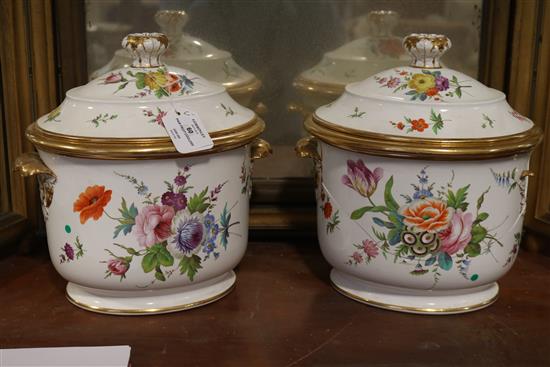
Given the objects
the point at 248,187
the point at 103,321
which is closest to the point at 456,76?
the point at 248,187

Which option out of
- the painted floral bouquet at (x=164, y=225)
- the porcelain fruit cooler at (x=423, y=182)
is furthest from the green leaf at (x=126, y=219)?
the porcelain fruit cooler at (x=423, y=182)

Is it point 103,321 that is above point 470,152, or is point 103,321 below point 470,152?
below

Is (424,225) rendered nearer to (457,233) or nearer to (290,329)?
(457,233)

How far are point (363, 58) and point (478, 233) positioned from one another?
0.38 m

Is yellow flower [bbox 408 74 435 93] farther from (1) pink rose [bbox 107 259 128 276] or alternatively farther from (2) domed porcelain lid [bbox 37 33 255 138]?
(1) pink rose [bbox 107 259 128 276]

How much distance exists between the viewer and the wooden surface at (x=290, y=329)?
99cm

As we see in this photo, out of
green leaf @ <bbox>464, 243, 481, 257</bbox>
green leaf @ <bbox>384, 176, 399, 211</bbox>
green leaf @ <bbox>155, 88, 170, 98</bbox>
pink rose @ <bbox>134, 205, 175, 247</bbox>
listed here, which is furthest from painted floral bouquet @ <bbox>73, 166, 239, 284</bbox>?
green leaf @ <bbox>464, 243, 481, 257</bbox>

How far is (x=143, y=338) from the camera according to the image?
1027 mm

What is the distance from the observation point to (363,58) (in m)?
1.30

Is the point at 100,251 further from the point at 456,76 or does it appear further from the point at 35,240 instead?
the point at 456,76

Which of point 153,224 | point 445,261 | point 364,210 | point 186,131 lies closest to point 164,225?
point 153,224

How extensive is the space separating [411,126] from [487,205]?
139mm

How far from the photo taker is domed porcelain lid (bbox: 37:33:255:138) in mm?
1013

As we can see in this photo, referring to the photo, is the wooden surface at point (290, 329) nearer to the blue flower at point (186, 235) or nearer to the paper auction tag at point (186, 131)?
the blue flower at point (186, 235)
